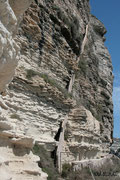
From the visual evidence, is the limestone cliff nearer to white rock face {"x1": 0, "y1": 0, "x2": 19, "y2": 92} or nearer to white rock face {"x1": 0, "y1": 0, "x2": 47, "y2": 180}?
white rock face {"x1": 0, "y1": 0, "x2": 47, "y2": 180}

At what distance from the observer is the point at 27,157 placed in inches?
127

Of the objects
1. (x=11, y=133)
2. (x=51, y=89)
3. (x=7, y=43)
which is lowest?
(x=11, y=133)

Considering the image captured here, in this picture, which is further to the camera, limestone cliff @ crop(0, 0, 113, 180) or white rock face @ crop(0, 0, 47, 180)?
limestone cliff @ crop(0, 0, 113, 180)

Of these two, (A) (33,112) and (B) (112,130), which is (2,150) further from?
(B) (112,130)

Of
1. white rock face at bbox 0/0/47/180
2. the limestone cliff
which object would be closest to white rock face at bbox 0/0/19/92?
white rock face at bbox 0/0/47/180

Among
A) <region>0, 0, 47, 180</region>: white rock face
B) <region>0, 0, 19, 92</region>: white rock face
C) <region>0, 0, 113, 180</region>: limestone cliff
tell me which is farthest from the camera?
<region>0, 0, 113, 180</region>: limestone cliff

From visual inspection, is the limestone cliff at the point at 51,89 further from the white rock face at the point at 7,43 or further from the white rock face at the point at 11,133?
the white rock face at the point at 7,43

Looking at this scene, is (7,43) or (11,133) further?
(11,133)

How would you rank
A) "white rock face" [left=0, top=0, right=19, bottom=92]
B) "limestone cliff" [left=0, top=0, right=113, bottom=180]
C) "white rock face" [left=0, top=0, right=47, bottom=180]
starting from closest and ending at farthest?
"white rock face" [left=0, top=0, right=19, bottom=92] → "white rock face" [left=0, top=0, right=47, bottom=180] → "limestone cliff" [left=0, top=0, right=113, bottom=180]

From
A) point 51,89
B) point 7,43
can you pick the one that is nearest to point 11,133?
point 7,43

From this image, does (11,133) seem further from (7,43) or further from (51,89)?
(51,89)

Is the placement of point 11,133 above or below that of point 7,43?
below

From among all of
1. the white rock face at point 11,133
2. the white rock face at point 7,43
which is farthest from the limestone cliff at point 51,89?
the white rock face at point 7,43

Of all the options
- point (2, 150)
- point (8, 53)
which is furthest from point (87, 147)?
point (8, 53)
